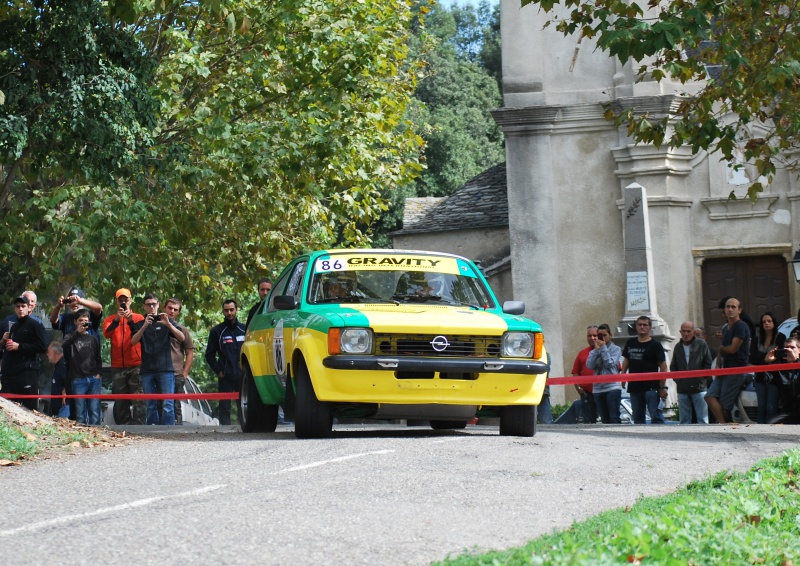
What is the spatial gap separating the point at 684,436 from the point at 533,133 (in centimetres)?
1538

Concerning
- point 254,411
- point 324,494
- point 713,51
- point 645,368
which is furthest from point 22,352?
point 324,494

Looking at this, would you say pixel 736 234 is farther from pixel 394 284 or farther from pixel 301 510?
pixel 301 510

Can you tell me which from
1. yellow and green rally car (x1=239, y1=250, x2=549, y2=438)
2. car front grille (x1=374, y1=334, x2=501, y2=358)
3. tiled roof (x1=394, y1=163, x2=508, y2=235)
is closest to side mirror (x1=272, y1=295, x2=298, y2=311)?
yellow and green rally car (x1=239, y1=250, x2=549, y2=438)

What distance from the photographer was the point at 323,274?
13.4 metres

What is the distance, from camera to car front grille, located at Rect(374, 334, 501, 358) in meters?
12.2

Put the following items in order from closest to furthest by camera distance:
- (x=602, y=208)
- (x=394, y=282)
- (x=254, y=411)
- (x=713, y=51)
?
(x=394, y=282) → (x=254, y=411) → (x=713, y=51) → (x=602, y=208)

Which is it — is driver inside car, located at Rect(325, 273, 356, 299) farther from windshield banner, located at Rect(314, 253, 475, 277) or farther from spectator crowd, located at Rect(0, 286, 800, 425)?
spectator crowd, located at Rect(0, 286, 800, 425)

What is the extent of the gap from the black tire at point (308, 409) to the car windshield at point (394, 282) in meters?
1.05

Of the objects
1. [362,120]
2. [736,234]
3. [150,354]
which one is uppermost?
[362,120]

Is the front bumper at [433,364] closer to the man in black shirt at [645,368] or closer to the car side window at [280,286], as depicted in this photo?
the car side window at [280,286]

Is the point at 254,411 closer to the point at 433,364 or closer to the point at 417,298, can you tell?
the point at 417,298

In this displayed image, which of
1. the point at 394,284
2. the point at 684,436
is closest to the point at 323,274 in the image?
the point at 394,284

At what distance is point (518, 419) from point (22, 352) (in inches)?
307

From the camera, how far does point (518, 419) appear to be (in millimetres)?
12812
